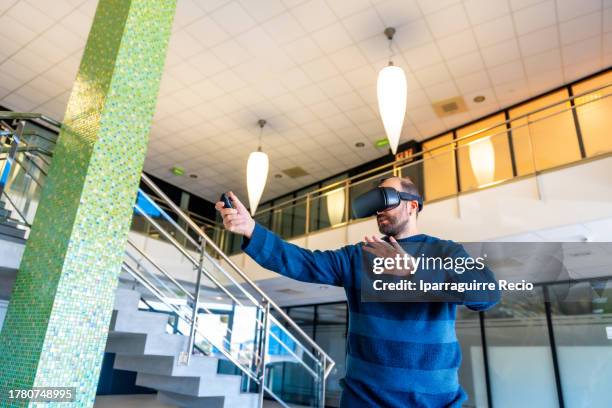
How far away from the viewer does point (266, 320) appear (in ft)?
12.7

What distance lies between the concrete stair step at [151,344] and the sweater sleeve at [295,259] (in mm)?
2453

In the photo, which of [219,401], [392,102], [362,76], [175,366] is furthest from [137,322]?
[362,76]

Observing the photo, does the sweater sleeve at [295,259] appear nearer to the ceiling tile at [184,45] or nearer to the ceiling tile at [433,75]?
the ceiling tile at [184,45]

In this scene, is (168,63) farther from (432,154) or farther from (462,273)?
(462,273)

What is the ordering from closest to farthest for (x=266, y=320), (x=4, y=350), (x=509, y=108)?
(x=4, y=350), (x=266, y=320), (x=509, y=108)

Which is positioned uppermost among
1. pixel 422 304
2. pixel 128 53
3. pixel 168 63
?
pixel 168 63

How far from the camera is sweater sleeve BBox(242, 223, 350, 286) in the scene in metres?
1.08

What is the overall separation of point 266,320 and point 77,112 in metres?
2.43

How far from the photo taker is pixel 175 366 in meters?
3.25

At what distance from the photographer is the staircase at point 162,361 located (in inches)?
123

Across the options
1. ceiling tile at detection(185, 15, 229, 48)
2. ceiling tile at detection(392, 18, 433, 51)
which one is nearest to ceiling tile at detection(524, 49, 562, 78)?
ceiling tile at detection(392, 18, 433, 51)

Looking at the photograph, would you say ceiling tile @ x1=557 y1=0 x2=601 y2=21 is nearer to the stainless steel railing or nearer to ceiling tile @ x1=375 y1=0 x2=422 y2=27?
the stainless steel railing

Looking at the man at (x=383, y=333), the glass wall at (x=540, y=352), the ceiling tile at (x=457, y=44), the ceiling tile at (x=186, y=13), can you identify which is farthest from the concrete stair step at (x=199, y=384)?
Answer: the ceiling tile at (x=457, y=44)

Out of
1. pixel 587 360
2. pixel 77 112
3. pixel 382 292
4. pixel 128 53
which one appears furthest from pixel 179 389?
pixel 587 360
